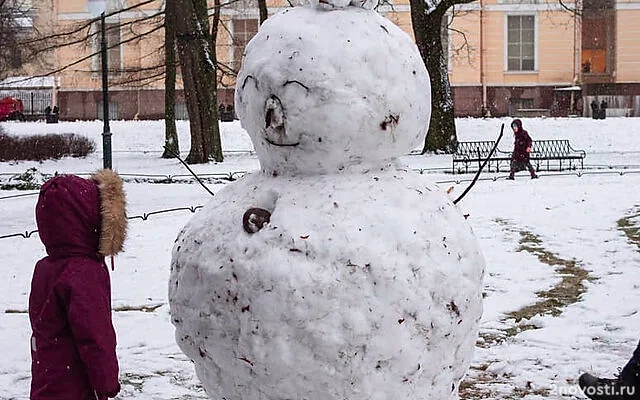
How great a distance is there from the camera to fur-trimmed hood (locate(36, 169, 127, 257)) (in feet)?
14.8

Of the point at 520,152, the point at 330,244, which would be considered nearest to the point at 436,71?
the point at 520,152

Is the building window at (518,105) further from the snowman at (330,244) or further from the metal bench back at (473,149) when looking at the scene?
the snowman at (330,244)

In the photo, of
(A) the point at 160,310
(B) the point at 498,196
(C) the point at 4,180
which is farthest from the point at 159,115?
(A) the point at 160,310

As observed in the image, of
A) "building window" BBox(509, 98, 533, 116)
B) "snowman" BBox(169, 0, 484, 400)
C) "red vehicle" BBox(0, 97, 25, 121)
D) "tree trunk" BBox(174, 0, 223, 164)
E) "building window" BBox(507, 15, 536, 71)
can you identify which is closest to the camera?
"snowman" BBox(169, 0, 484, 400)

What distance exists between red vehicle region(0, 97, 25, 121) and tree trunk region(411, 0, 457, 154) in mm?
19391

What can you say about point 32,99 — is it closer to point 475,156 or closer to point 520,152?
point 475,156

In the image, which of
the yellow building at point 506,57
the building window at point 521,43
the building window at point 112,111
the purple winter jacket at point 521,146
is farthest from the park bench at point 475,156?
the building window at point 112,111

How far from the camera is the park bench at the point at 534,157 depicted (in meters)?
22.5

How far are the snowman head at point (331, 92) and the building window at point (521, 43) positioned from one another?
3971cm

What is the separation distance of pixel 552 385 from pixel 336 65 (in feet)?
11.6

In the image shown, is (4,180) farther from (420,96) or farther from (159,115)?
(159,115)

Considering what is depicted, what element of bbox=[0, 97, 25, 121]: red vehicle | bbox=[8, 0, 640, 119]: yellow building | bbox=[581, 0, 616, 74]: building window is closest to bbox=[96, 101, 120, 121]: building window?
bbox=[8, 0, 640, 119]: yellow building

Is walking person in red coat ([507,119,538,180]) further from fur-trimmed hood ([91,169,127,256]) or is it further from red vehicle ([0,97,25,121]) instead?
red vehicle ([0,97,25,121])

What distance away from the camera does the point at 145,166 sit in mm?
Answer: 25031
